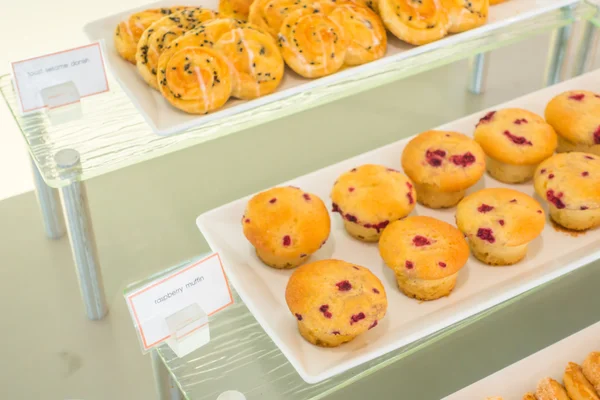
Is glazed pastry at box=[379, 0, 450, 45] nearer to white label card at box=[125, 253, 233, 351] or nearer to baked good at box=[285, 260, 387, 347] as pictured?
baked good at box=[285, 260, 387, 347]

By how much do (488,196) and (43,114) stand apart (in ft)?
2.75

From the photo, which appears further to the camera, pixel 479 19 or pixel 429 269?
pixel 479 19

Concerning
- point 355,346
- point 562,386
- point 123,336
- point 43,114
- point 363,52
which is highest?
point 363,52

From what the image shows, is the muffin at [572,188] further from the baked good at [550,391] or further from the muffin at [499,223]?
the baked good at [550,391]

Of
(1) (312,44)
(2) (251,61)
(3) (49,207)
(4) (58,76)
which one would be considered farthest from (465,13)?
(3) (49,207)

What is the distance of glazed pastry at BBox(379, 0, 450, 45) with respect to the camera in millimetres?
1354

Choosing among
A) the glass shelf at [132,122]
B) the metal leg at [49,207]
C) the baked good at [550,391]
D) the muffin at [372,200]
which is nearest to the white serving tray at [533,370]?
the baked good at [550,391]

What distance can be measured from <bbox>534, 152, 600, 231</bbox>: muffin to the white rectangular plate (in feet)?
0.09

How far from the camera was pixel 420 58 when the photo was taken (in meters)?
1.41

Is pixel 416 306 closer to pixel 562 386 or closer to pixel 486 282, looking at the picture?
pixel 486 282

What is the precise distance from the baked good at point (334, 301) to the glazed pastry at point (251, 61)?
37 centimetres

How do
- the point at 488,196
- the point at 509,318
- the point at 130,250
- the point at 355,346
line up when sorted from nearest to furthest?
1. the point at 355,346
2. the point at 488,196
3. the point at 509,318
4. the point at 130,250

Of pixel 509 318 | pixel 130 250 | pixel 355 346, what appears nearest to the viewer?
pixel 355 346

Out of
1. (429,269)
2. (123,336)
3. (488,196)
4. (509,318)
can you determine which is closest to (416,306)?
(429,269)
